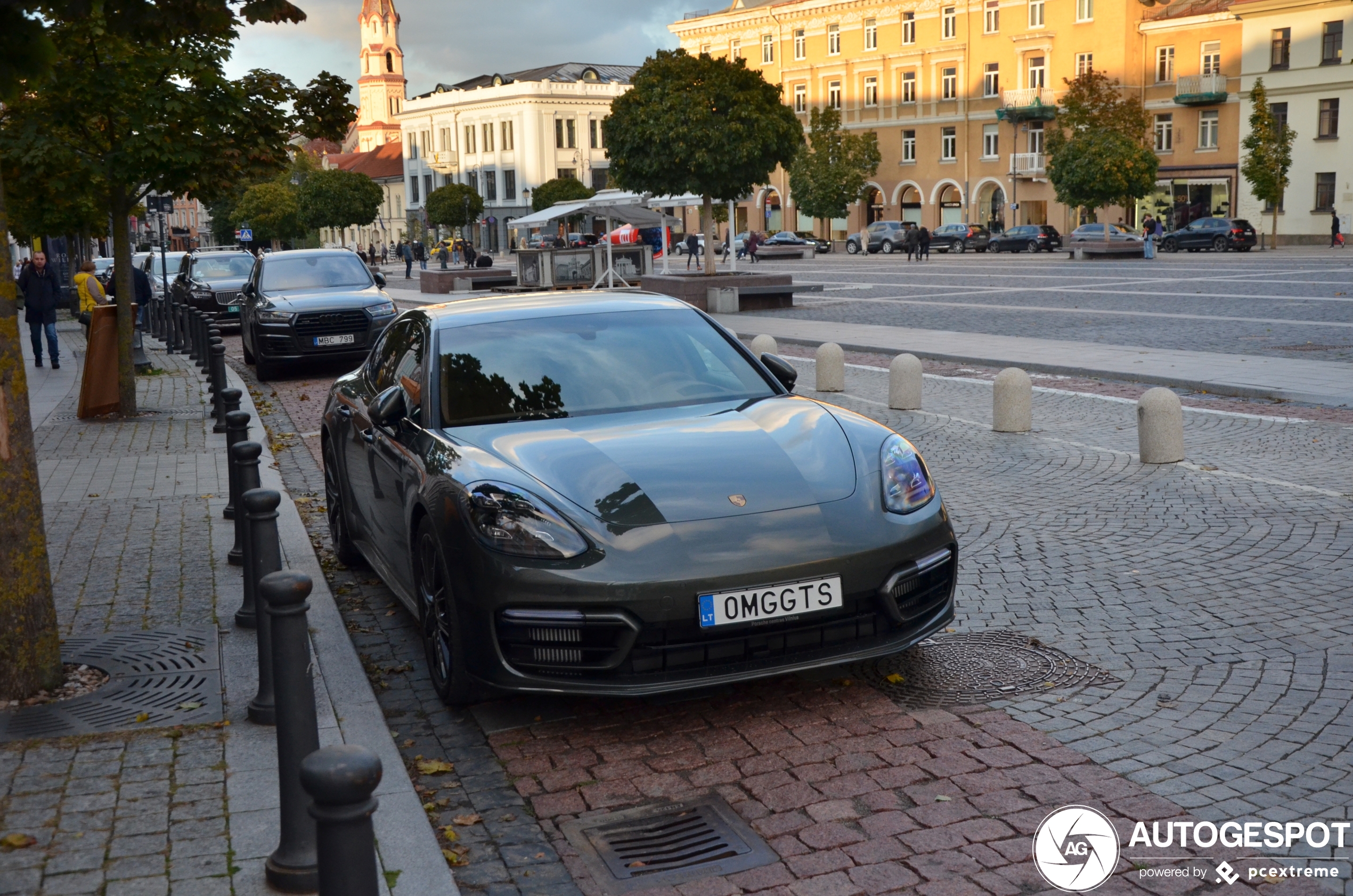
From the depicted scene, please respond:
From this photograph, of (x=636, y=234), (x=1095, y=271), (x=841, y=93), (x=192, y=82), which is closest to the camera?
(x=192, y=82)

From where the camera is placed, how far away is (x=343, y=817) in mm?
2434

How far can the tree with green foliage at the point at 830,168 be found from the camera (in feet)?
234

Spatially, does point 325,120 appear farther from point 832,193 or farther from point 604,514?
point 832,193

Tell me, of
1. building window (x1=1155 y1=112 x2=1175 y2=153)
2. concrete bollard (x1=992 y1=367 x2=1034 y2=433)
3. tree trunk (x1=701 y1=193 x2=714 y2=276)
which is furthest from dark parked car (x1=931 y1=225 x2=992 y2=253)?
concrete bollard (x1=992 y1=367 x2=1034 y2=433)

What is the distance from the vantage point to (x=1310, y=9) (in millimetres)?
55656

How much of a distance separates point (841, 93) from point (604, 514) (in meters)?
77.8

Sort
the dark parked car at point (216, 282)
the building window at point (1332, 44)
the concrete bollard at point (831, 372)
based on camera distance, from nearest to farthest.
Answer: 1. the concrete bollard at point (831, 372)
2. the dark parked car at point (216, 282)
3. the building window at point (1332, 44)

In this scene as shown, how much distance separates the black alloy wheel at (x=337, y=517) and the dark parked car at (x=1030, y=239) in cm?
5296

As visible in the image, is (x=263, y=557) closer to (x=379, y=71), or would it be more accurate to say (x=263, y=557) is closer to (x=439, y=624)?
(x=439, y=624)

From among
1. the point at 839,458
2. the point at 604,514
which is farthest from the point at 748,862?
the point at 839,458

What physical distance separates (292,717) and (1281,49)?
62888mm

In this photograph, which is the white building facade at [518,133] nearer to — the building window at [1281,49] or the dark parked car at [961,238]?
the dark parked car at [961,238]

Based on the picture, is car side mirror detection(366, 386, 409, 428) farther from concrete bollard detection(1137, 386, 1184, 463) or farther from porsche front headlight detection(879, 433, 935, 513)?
Result: concrete bollard detection(1137, 386, 1184, 463)

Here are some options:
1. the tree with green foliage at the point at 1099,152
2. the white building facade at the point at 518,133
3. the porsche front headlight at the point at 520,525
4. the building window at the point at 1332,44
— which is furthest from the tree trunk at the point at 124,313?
the white building facade at the point at 518,133
